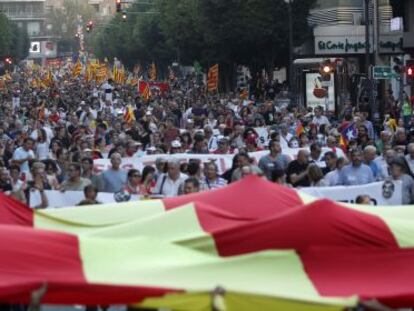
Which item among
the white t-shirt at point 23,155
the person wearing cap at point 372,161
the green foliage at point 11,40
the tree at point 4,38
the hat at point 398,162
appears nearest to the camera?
the hat at point 398,162

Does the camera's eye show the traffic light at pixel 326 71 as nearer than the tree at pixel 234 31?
Yes

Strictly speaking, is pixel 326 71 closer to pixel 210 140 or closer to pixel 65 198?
pixel 210 140

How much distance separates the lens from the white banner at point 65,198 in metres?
14.6

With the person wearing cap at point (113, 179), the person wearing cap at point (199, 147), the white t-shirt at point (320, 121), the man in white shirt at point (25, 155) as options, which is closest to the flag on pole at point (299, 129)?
the white t-shirt at point (320, 121)

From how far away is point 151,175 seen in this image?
15539mm

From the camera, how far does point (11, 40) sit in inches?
4855

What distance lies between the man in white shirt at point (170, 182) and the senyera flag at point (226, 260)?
4.73 m

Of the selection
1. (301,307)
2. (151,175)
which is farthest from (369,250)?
(151,175)

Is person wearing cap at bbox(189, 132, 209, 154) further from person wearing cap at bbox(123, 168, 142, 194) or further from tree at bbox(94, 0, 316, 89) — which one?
tree at bbox(94, 0, 316, 89)

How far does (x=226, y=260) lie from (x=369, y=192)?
6.03 m

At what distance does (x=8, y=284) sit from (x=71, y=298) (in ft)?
1.38

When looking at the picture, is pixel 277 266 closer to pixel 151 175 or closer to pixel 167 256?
pixel 167 256

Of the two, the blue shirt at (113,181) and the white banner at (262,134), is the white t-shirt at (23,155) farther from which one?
the white banner at (262,134)

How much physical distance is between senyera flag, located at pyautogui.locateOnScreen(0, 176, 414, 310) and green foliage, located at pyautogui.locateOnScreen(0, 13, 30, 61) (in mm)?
101064
